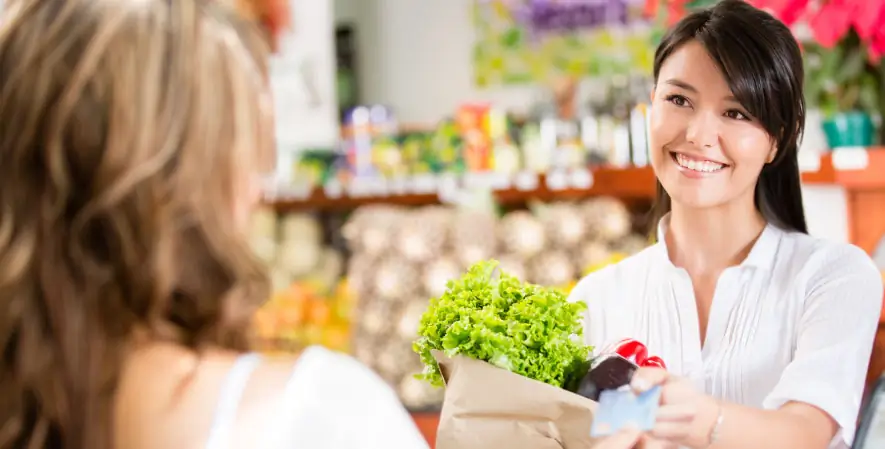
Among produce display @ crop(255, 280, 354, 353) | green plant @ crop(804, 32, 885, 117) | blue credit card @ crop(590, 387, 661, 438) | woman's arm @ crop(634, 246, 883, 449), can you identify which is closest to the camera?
blue credit card @ crop(590, 387, 661, 438)

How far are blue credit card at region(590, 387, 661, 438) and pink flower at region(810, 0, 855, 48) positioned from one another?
4.15ft

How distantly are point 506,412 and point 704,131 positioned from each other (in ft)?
1.84

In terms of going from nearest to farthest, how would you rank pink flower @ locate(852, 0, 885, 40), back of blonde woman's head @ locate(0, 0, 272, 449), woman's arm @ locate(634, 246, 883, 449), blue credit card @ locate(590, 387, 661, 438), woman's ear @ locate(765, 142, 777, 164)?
back of blonde woman's head @ locate(0, 0, 272, 449), blue credit card @ locate(590, 387, 661, 438), woman's arm @ locate(634, 246, 883, 449), woman's ear @ locate(765, 142, 777, 164), pink flower @ locate(852, 0, 885, 40)

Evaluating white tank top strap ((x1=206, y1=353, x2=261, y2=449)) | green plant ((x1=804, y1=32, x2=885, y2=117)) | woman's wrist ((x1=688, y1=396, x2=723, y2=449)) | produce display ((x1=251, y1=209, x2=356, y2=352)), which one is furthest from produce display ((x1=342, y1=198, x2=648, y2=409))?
white tank top strap ((x1=206, y1=353, x2=261, y2=449))

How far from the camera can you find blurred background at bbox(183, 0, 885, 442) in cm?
378

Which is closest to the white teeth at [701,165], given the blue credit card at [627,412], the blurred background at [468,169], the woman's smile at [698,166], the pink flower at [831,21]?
the woman's smile at [698,166]

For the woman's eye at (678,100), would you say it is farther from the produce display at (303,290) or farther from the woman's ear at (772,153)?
the produce display at (303,290)

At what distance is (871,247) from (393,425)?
1.84 meters

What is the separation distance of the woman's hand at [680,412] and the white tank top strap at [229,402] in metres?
0.49

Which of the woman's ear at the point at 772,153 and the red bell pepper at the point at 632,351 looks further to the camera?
the woman's ear at the point at 772,153

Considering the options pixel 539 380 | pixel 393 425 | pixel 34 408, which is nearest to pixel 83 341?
pixel 34 408

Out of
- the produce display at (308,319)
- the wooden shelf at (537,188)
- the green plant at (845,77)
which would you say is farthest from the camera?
the produce display at (308,319)

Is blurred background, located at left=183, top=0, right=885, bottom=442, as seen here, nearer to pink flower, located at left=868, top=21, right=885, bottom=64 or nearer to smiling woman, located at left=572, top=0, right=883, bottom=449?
pink flower, located at left=868, top=21, right=885, bottom=64

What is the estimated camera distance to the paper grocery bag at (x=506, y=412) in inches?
53.0
